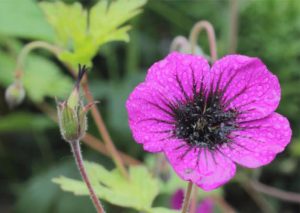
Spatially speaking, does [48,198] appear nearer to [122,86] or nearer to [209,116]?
[122,86]

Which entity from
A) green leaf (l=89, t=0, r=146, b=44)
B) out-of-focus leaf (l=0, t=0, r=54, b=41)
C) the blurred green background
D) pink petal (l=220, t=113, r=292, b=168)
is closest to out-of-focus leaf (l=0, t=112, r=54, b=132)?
the blurred green background

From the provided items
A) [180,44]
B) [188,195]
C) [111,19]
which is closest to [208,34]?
[180,44]

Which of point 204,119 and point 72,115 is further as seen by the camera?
point 204,119

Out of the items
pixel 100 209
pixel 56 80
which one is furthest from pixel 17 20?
pixel 100 209

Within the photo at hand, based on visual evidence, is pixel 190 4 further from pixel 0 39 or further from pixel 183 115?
pixel 183 115

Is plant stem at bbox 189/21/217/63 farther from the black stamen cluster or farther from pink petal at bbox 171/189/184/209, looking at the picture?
pink petal at bbox 171/189/184/209

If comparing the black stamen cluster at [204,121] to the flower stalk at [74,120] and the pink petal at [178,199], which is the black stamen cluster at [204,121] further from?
the pink petal at [178,199]
